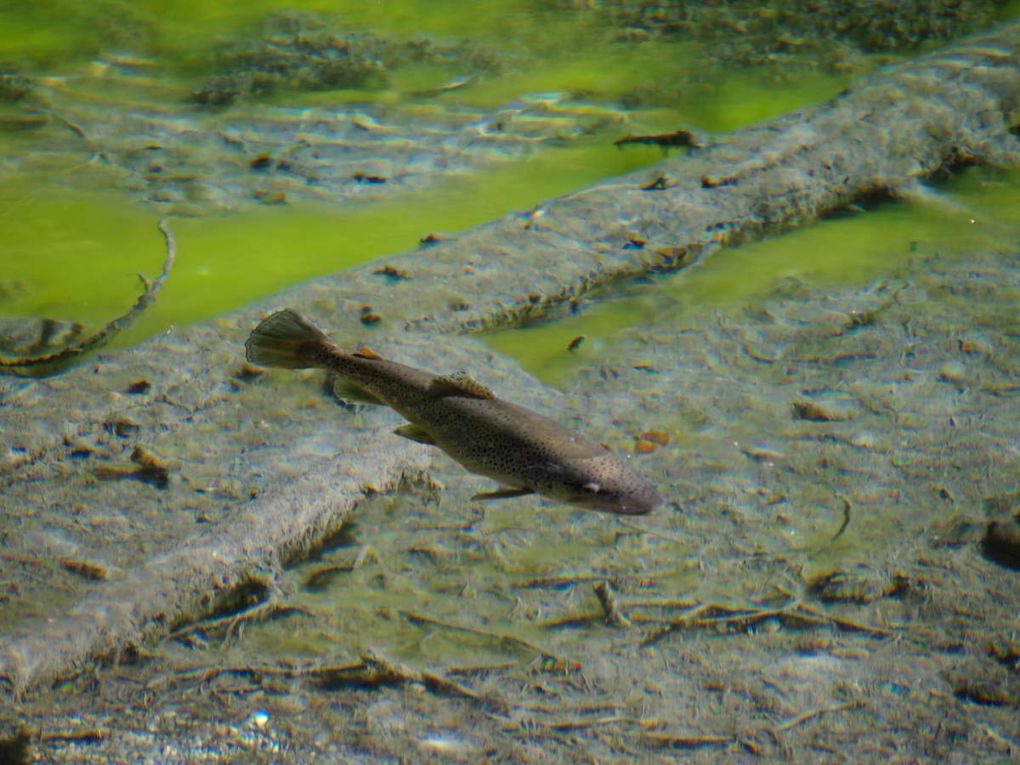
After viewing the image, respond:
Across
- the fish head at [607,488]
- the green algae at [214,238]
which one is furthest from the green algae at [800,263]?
the fish head at [607,488]

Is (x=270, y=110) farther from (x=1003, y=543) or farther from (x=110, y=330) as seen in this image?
(x=1003, y=543)

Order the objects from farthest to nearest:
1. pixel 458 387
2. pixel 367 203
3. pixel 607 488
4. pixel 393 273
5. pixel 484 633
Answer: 1. pixel 367 203
2. pixel 393 273
3. pixel 458 387
4. pixel 484 633
5. pixel 607 488

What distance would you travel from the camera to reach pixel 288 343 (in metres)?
3.35

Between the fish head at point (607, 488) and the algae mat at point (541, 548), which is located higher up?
the fish head at point (607, 488)

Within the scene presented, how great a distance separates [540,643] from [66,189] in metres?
4.64

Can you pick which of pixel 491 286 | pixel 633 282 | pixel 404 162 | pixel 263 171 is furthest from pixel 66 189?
pixel 633 282

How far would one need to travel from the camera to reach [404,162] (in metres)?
6.46

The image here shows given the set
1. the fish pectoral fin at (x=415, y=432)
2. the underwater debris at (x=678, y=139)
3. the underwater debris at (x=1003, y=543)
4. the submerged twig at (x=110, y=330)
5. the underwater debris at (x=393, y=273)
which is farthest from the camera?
the underwater debris at (x=678, y=139)

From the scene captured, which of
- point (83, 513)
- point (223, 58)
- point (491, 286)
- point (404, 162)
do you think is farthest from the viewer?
point (223, 58)

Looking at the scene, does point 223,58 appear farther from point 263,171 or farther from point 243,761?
point 243,761

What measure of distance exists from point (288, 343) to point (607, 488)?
4.15 feet

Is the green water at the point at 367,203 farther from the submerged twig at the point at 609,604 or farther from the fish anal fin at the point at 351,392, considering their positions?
the submerged twig at the point at 609,604

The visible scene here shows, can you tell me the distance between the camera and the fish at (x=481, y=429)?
8.64ft

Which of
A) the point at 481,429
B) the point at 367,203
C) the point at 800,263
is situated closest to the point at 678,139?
the point at 800,263
